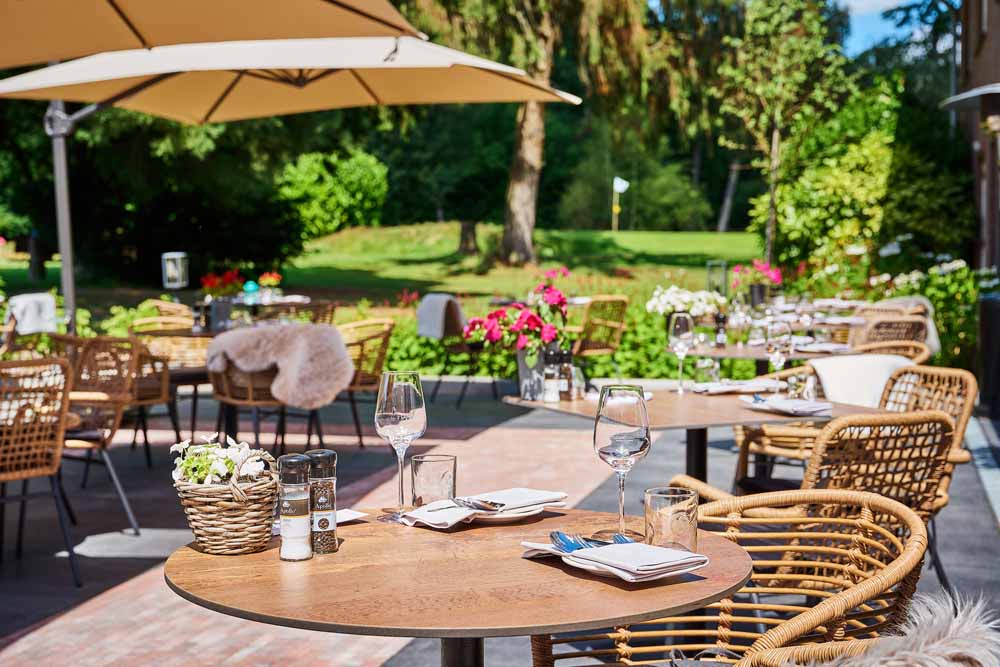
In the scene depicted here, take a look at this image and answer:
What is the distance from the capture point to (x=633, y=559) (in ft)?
6.39

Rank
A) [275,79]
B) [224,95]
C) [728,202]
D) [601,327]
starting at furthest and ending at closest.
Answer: [728,202], [601,327], [224,95], [275,79]

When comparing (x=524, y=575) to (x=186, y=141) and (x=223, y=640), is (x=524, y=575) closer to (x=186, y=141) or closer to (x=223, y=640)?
(x=223, y=640)

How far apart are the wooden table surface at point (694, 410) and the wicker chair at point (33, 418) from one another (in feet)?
6.06

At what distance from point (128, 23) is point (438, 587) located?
3.75m

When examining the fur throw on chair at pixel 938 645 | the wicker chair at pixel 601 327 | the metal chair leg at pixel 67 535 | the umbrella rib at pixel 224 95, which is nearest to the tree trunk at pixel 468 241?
the wicker chair at pixel 601 327

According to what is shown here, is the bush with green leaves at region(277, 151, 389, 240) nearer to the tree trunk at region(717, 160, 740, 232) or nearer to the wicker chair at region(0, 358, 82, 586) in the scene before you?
the tree trunk at region(717, 160, 740, 232)

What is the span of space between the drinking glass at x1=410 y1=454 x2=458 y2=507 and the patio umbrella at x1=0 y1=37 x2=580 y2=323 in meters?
4.04

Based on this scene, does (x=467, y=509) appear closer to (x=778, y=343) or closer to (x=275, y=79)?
(x=778, y=343)

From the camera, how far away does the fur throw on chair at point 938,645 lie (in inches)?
59.5

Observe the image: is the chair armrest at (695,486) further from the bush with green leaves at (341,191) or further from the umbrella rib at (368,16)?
the bush with green leaves at (341,191)

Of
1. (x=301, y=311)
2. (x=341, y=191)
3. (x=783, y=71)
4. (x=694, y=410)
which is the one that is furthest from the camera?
(x=341, y=191)

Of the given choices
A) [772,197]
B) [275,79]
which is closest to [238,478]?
[275,79]

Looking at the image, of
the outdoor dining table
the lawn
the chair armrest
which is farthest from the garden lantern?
the lawn

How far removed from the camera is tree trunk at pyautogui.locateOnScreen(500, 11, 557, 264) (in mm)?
23256
